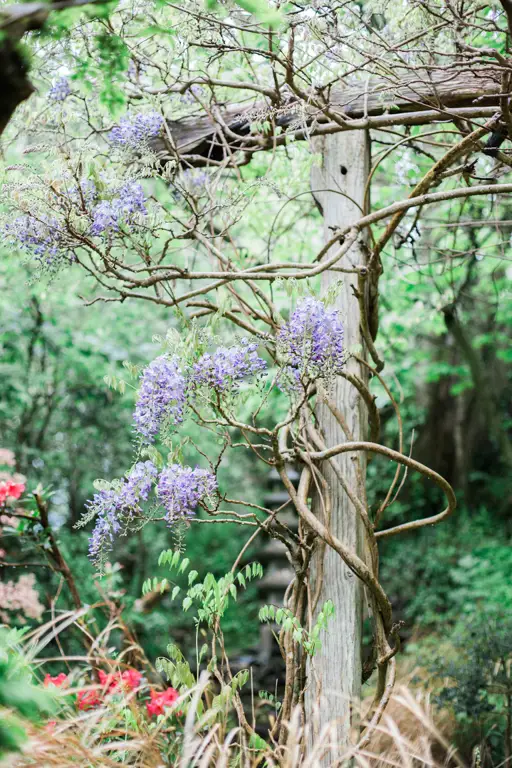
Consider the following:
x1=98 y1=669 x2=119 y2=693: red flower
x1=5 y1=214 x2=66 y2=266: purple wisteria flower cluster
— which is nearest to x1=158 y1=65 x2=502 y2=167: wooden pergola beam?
x1=5 y1=214 x2=66 y2=266: purple wisteria flower cluster

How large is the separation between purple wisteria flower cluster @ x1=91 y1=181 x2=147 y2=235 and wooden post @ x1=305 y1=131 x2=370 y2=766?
650 mm

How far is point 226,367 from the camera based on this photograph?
5.53 ft

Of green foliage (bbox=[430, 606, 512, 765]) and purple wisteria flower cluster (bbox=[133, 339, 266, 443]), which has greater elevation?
purple wisteria flower cluster (bbox=[133, 339, 266, 443])

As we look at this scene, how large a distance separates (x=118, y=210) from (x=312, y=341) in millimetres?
631

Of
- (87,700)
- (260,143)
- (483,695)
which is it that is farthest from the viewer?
(483,695)

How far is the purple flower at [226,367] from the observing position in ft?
5.55

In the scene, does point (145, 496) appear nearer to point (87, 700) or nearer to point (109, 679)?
point (109, 679)

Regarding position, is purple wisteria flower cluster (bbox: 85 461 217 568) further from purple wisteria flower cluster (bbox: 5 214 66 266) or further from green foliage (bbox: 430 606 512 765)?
green foliage (bbox: 430 606 512 765)

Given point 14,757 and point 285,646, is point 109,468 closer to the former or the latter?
point 285,646

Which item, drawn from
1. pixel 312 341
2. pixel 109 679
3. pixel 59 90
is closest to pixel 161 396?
pixel 312 341

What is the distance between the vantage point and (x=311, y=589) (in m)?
2.14

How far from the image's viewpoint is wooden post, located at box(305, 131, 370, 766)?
6.77 ft

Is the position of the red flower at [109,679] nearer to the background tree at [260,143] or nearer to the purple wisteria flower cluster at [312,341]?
the background tree at [260,143]

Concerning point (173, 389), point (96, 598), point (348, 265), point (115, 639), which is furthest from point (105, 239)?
point (115, 639)
